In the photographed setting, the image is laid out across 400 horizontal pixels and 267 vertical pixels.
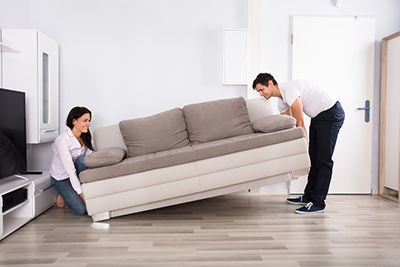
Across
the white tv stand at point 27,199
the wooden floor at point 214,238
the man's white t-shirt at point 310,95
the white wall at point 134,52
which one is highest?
the white wall at point 134,52

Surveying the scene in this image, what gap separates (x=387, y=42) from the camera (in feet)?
11.0

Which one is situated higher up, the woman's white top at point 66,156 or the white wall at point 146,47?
the white wall at point 146,47

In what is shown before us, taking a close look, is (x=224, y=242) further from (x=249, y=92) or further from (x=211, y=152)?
(x=249, y=92)

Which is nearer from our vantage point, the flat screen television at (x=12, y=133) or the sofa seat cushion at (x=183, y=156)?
the flat screen television at (x=12, y=133)

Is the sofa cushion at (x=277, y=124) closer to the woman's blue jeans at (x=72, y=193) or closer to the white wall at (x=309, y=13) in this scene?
the white wall at (x=309, y=13)

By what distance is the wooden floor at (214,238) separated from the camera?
1.70m

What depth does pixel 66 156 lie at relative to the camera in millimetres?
2529

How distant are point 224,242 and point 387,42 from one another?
301cm

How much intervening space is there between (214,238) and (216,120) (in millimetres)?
1262

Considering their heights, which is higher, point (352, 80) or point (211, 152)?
point (352, 80)

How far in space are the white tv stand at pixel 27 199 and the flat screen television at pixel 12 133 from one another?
11 centimetres

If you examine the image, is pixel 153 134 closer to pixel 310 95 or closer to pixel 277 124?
pixel 277 124

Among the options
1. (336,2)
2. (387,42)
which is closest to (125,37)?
(336,2)

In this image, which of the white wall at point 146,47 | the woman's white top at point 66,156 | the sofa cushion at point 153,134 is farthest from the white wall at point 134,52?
the woman's white top at point 66,156
